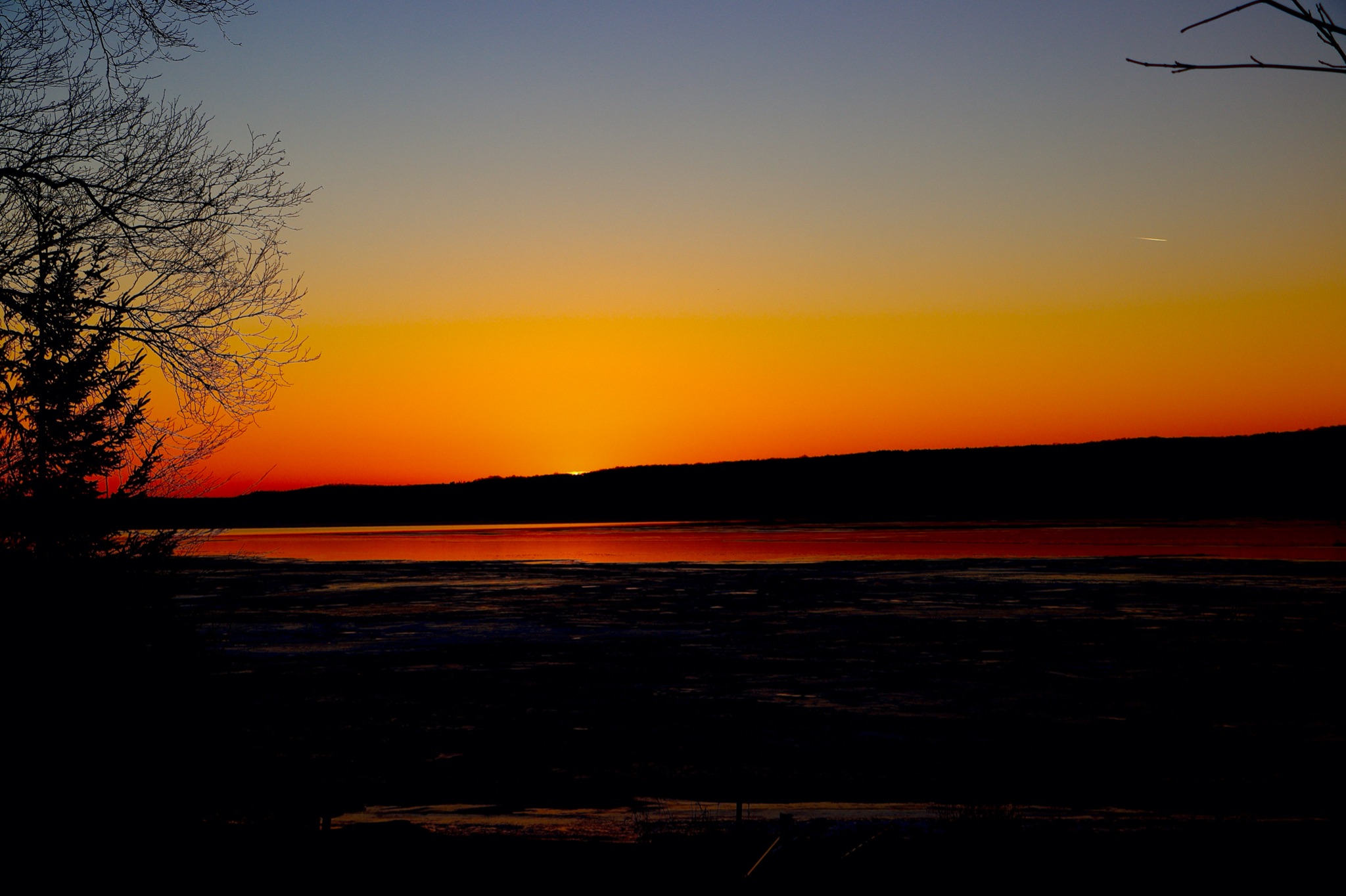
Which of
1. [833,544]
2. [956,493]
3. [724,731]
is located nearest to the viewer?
[724,731]

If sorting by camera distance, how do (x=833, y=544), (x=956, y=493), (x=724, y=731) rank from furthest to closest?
(x=956, y=493) → (x=833, y=544) → (x=724, y=731)

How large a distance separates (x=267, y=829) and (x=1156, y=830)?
5.87 metres

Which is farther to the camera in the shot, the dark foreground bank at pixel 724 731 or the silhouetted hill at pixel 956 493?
the silhouetted hill at pixel 956 493

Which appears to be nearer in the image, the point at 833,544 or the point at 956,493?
the point at 833,544

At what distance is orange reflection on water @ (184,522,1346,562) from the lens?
3641 centimetres

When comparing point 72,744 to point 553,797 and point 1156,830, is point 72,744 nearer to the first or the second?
point 553,797

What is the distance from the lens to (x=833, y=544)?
45812 millimetres

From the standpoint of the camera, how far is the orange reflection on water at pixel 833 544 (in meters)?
36.4

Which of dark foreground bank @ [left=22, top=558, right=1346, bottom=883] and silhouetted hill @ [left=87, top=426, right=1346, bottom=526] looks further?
silhouetted hill @ [left=87, top=426, right=1346, bottom=526]

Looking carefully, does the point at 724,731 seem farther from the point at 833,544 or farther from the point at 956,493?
the point at 956,493

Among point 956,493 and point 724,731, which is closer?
point 724,731

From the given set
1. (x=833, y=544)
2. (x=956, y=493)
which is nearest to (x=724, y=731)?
(x=833, y=544)

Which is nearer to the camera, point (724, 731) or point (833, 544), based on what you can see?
point (724, 731)

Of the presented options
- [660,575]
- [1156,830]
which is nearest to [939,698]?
[1156,830]
